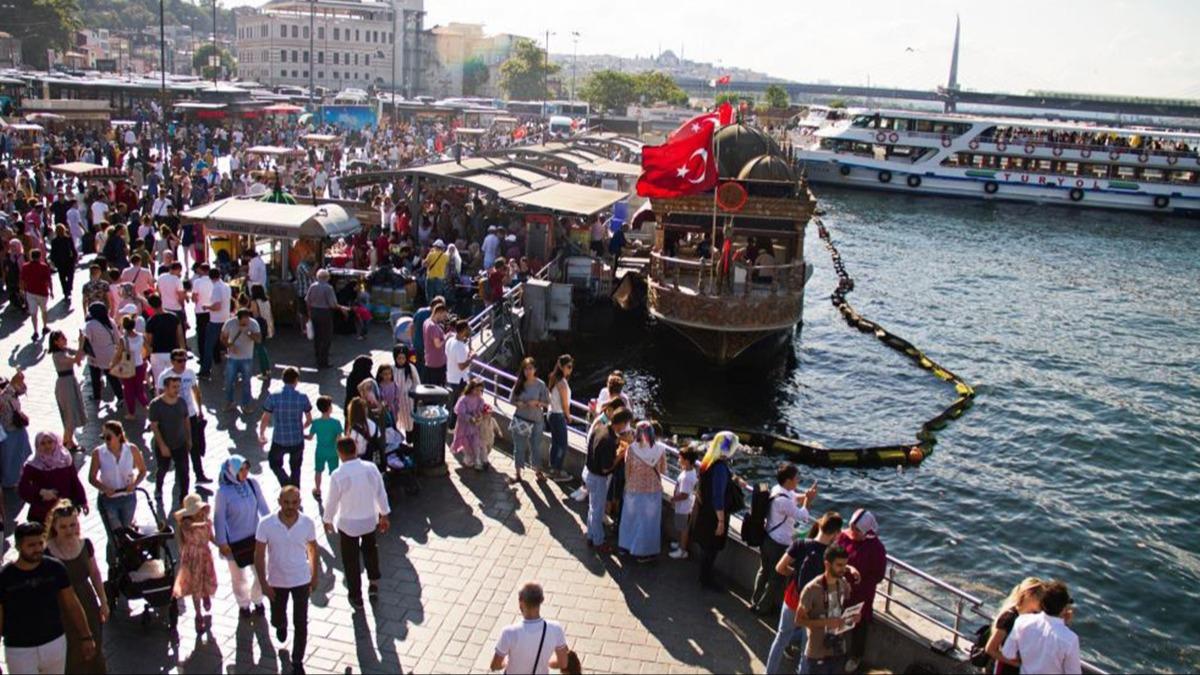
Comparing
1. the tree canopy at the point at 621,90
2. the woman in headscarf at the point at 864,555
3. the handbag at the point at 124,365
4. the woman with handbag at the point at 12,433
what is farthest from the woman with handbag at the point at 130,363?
the tree canopy at the point at 621,90

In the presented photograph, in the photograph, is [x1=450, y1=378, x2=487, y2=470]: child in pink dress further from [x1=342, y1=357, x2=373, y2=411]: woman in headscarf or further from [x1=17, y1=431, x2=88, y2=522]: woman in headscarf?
[x1=17, y1=431, x2=88, y2=522]: woman in headscarf

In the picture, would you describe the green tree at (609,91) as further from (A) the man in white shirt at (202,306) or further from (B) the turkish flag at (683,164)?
(A) the man in white shirt at (202,306)

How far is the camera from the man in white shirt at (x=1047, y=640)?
673 cm

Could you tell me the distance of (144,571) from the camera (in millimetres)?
8398

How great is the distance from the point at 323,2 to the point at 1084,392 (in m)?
138

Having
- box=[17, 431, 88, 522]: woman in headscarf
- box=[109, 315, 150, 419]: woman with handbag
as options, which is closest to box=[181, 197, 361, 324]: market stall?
box=[109, 315, 150, 419]: woman with handbag

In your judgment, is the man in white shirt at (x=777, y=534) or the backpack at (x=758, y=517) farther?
the backpack at (x=758, y=517)

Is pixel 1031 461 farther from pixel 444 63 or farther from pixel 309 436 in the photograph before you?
pixel 444 63

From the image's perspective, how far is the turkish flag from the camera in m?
19.7

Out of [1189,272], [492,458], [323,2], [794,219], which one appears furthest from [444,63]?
[492,458]

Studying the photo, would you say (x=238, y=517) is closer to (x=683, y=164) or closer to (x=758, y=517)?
(x=758, y=517)

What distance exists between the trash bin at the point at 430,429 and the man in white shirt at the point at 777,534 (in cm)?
452

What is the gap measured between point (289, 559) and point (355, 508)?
1013 millimetres

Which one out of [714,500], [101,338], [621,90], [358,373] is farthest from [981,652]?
[621,90]
